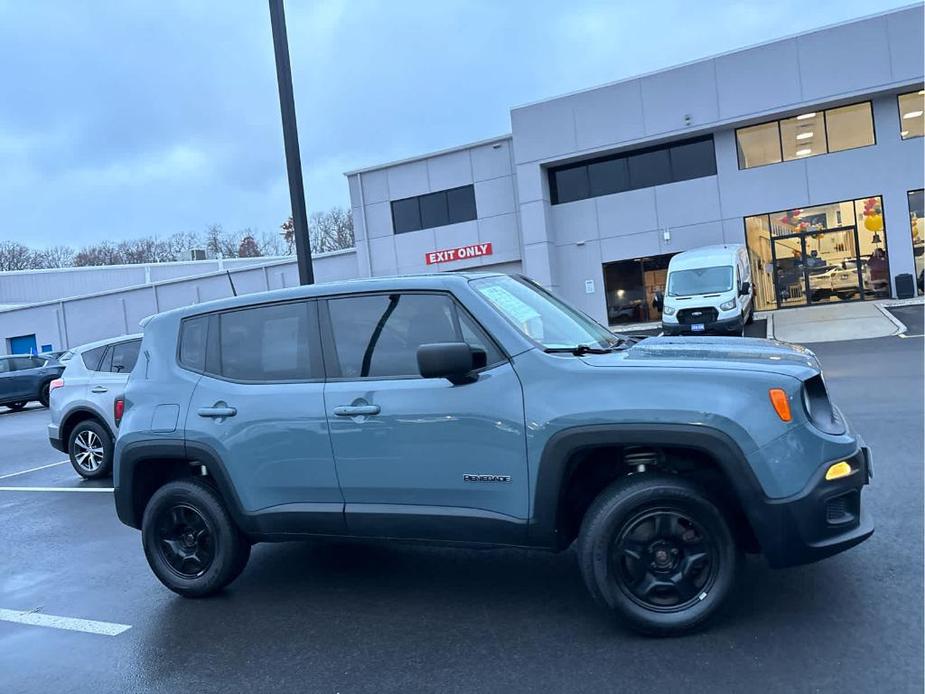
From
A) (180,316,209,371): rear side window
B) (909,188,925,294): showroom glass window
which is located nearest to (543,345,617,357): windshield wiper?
(180,316,209,371): rear side window

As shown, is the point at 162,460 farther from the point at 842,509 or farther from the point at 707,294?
the point at 707,294

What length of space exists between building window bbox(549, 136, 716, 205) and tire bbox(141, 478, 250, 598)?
83.4 ft

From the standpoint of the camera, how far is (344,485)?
419 centimetres

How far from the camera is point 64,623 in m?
4.60

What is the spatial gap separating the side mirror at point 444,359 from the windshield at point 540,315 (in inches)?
16.0

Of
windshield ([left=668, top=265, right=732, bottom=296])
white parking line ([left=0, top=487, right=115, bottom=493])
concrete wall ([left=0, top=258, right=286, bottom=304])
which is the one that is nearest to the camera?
white parking line ([left=0, top=487, right=115, bottom=493])

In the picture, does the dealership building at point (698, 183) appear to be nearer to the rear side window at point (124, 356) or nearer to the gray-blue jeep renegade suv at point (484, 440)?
the rear side window at point (124, 356)

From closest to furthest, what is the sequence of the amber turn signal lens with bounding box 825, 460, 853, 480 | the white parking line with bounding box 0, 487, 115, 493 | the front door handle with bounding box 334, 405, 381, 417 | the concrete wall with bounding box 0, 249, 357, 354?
the amber turn signal lens with bounding box 825, 460, 853, 480, the front door handle with bounding box 334, 405, 381, 417, the white parking line with bounding box 0, 487, 115, 493, the concrete wall with bounding box 0, 249, 357, 354

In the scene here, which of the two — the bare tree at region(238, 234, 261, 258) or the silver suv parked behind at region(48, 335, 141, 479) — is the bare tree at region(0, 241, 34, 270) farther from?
the silver suv parked behind at region(48, 335, 141, 479)

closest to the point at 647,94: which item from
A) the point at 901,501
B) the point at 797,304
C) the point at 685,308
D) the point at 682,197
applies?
the point at 682,197

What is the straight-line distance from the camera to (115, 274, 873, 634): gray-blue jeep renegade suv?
347 cm

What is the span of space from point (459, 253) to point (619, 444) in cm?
2778

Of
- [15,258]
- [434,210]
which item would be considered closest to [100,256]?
[15,258]

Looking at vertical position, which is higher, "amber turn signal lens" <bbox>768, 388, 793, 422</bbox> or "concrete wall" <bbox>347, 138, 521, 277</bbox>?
"concrete wall" <bbox>347, 138, 521, 277</bbox>
